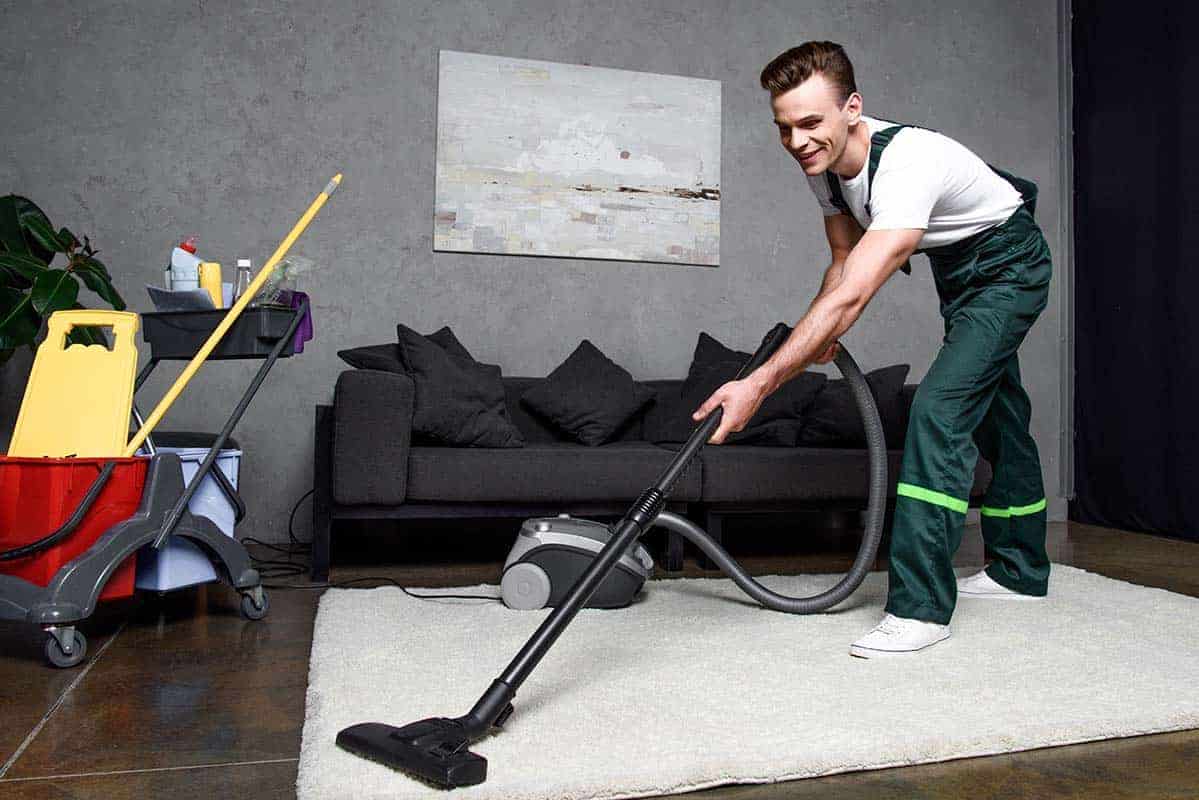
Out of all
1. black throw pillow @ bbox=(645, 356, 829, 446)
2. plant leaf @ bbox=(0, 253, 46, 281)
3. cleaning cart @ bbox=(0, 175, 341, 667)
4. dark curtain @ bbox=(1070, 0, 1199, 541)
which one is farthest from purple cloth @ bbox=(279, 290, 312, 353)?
dark curtain @ bbox=(1070, 0, 1199, 541)

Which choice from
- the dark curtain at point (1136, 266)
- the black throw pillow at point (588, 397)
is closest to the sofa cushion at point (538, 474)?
the black throw pillow at point (588, 397)

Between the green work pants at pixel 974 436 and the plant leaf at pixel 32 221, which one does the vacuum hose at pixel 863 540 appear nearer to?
the green work pants at pixel 974 436

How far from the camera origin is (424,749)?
1251 mm

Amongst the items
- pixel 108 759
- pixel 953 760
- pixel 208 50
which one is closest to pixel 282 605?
pixel 108 759

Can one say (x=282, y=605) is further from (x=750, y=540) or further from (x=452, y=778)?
(x=750, y=540)

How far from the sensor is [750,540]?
3822 millimetres

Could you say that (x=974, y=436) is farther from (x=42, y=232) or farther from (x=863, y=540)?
(x=42, y=232)

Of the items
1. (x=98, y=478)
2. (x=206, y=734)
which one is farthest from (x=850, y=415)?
(x=206, y=734)

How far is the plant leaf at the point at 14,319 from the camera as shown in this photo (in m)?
2.60

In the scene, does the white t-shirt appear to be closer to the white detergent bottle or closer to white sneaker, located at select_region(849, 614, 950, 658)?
white sneaker, located at select_region(849, 614, 950, 658)

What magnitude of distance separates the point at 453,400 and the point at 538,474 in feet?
1.15

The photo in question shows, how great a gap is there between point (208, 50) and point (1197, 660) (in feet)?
11.5

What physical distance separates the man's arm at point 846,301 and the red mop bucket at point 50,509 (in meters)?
1.30

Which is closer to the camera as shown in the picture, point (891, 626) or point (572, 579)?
point (891, 626)
